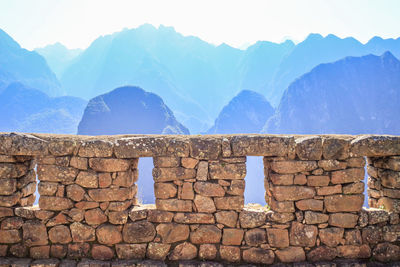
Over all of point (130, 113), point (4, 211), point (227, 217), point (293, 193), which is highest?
point (130, 113)

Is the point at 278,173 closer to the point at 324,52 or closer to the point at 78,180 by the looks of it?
the point at 78,180

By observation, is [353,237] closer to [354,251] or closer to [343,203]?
[354,251]

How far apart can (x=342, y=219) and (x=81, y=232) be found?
4928 mm

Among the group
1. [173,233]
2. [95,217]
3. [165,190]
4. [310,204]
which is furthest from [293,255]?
[95,217]

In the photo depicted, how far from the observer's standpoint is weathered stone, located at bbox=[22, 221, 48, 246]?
5.00m

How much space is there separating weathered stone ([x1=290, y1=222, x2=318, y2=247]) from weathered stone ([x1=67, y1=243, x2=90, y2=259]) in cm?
387

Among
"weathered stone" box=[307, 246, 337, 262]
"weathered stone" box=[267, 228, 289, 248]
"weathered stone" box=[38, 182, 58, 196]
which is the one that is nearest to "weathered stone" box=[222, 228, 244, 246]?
"weathered stone" box=[267, 228, 289, 248]

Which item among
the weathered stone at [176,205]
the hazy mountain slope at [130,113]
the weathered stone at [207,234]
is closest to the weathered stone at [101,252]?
the weathered stone at [176,205]

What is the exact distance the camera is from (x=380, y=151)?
4969 mm

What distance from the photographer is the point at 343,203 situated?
5.01m

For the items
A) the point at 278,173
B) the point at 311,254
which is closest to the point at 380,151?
the point at 278,173

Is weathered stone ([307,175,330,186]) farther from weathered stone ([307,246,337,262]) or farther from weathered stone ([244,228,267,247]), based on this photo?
weathered stone ([244,228,267,247])

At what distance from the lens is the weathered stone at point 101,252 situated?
4.97 m

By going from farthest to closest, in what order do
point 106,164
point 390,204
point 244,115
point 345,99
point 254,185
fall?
1. point 244,115
2. point 345,99
3. point 254,185
4. point 390,204
5. point 106,164
